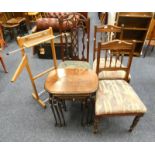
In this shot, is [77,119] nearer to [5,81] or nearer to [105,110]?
[105,110]

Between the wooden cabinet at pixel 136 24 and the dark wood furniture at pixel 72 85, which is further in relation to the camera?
the wooden cabinet at pixel 136 24

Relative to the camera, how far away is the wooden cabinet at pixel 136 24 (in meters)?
2.42

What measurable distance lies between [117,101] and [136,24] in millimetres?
1937

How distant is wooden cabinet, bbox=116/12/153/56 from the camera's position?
2.42 m

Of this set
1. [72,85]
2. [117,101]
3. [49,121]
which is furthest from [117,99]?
[49,121]

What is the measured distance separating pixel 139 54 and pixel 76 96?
84.2 inches

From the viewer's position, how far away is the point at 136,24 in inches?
102

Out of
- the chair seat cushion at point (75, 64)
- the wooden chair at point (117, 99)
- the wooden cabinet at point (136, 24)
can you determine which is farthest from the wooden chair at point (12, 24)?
the wooden chair at point (117, 99)

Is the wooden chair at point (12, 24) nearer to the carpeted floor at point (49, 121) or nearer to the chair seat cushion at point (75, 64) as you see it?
the carpeted floor at point (49, 121)

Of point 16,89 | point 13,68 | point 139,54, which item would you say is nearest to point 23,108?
point 16,89

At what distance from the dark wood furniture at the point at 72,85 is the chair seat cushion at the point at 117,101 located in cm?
13

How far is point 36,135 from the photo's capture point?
1.55 m

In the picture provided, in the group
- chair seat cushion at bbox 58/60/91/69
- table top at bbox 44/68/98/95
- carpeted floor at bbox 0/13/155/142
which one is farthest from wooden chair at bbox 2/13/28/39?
table top at bbox 44/68/98/95

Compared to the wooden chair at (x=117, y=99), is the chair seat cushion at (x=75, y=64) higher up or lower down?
higher up
